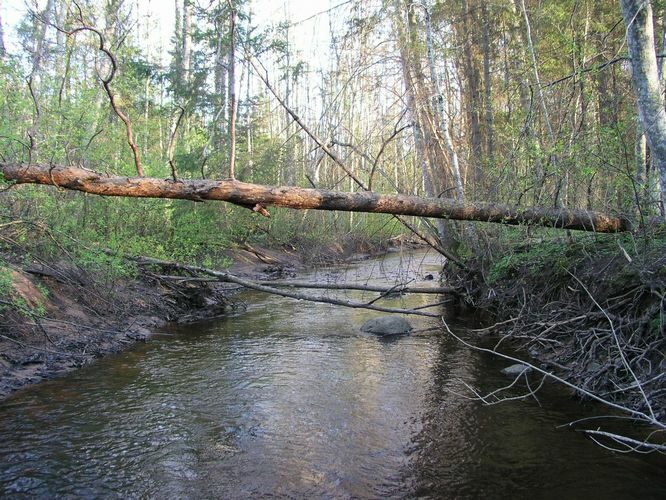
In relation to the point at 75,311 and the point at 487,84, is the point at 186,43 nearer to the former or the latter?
the point at 487,84

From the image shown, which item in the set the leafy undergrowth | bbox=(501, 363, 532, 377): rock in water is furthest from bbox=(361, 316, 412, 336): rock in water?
bbox=(501, 363, 532, 377): rock in water

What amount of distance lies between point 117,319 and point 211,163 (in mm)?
8897

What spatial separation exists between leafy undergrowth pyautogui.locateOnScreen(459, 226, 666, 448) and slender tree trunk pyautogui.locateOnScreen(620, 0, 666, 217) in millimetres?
1164

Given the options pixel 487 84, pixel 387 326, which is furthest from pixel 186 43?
pixel 387 326

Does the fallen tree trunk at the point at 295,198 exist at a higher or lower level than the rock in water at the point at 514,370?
higher

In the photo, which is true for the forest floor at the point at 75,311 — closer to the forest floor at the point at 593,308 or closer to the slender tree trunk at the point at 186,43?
the forest floor at the point at 593,308

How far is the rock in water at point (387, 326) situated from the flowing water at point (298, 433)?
4.41ft

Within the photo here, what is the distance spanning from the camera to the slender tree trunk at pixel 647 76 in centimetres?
573

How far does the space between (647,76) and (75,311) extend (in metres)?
9.21

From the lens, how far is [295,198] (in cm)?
639

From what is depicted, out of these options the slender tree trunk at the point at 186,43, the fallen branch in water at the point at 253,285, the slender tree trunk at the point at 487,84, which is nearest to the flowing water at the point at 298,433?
the fallen branch in water at the point at 253,285

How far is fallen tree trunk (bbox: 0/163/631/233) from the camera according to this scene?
582 cm

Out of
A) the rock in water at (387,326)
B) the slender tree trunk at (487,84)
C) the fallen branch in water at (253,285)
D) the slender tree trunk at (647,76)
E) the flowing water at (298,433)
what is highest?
the slender tree trunk at (487,84)

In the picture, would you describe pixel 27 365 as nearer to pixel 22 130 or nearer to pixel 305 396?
pixel 305 396
